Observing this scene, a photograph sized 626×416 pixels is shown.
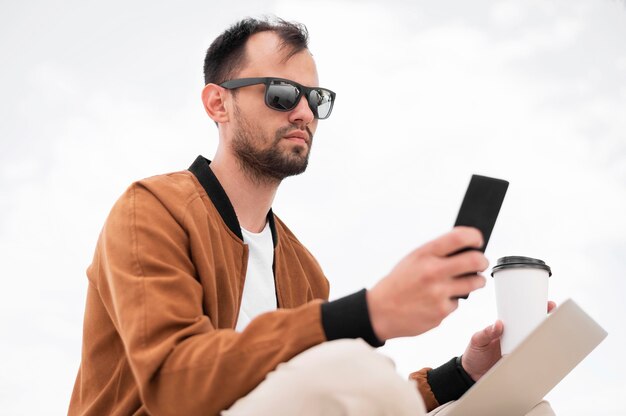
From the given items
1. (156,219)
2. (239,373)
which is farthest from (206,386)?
(156,219)

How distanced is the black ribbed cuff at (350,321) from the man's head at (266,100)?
1.23m

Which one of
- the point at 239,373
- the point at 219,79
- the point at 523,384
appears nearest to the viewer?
the point at 239,373

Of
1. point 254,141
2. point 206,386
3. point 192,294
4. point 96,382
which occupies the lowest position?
point 96,382

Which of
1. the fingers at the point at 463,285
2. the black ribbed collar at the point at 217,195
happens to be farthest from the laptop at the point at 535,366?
the black ribbed collar at the point at 217,195

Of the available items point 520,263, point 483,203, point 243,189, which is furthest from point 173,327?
point 520,263

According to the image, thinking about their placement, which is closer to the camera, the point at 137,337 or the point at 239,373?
the point at 239,373

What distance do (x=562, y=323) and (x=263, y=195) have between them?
142 centimetres

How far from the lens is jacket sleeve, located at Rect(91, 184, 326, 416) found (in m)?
1.76

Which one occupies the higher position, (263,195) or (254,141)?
(254,141)

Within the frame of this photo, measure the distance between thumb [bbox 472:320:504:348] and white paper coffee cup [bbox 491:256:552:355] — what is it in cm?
7

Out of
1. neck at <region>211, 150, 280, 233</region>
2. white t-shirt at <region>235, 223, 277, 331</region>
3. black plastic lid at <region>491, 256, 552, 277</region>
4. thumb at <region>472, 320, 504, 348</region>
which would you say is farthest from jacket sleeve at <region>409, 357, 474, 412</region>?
neck at <region>211, 150, 280, 233</region>

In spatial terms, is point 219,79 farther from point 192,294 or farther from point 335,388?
point 335,388

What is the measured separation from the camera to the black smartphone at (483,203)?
1.82 meters

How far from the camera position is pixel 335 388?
162cm
